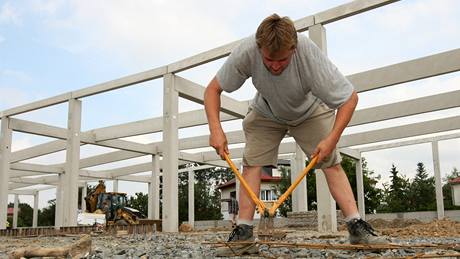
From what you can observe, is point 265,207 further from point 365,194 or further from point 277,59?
point 365,194

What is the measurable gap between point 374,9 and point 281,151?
10136 mm

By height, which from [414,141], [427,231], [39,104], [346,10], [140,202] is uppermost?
[346,10]

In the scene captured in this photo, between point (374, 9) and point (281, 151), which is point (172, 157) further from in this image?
point (281, 151)

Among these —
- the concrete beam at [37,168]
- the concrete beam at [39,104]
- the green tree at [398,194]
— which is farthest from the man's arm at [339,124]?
the green tree at [398,194]

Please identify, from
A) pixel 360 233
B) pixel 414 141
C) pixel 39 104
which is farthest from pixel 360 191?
pixel 360 233

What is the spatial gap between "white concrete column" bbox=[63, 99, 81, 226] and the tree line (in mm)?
12887

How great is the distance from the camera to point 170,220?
379 inches

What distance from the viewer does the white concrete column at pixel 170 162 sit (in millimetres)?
9617

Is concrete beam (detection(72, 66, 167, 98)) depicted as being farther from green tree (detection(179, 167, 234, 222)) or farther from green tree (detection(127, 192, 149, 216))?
green tree (detection(127, 192, 149, 216))

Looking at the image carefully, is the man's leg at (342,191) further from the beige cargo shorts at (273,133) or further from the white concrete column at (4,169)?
the white concrete column at (4,169)

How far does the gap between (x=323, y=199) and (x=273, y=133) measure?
191 inches

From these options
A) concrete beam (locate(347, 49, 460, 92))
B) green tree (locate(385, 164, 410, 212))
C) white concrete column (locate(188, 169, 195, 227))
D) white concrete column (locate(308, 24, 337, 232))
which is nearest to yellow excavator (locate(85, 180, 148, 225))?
white concrete column (locate(188, 169, 195, 227))

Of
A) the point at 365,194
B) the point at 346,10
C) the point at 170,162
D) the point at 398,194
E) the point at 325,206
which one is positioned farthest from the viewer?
the point at 398,194

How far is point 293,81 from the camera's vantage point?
2.99 meters
